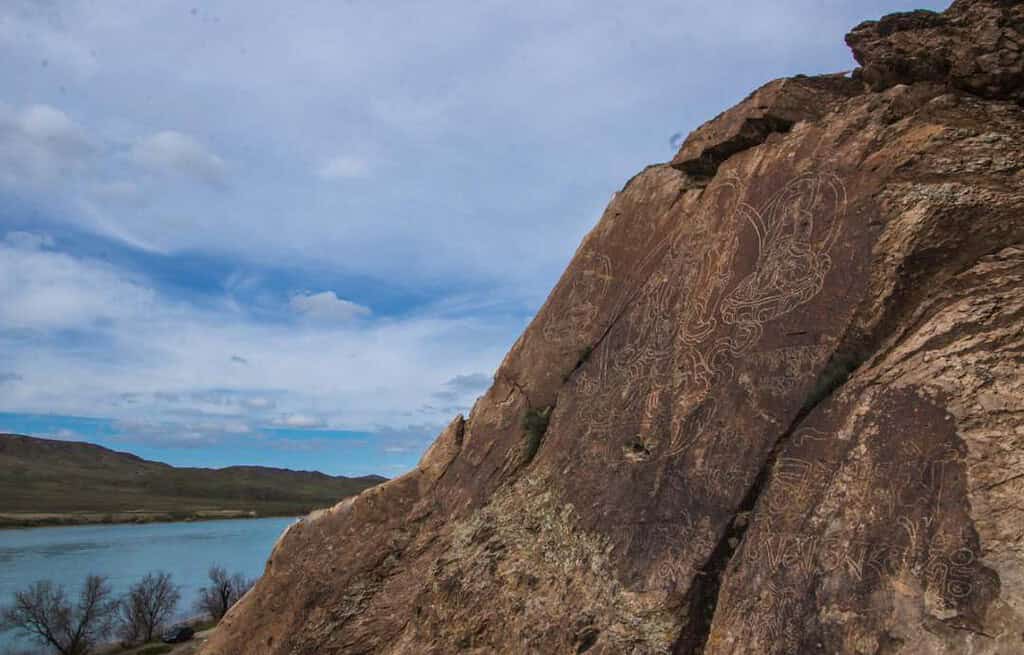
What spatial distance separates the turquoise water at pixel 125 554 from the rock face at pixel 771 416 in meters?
41.7

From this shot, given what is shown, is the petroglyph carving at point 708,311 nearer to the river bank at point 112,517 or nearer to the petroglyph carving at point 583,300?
the petroglyph carving at point 583,300

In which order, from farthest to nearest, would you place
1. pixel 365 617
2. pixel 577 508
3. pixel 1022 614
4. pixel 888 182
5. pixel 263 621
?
pixel 263 621 < pixel 365 617 < pixel 577 508 < pixel 888 182 < pixel 1022 614

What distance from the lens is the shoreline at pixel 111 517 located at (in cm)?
9606

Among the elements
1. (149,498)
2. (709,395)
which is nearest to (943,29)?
(709,395)

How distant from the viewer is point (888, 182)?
24.3 feet

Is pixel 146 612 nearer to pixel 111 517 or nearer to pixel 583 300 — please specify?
pixel 583 300

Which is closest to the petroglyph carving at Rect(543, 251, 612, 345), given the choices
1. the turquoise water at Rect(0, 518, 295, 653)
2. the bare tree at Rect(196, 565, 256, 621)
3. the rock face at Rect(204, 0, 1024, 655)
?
the rock face at Rect(204, 0, 1024, 655)

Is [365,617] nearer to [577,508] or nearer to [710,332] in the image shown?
[577,508]

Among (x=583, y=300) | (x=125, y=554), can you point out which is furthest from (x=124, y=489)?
(x=583, y=300)

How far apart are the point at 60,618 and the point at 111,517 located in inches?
3044

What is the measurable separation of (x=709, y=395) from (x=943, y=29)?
4.72 metres

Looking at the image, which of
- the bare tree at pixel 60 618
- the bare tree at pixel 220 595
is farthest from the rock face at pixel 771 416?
the bare tree at pixel 220 595

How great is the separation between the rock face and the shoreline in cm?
10129

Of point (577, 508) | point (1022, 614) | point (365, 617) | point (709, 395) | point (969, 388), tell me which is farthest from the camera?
point (365, 617)
